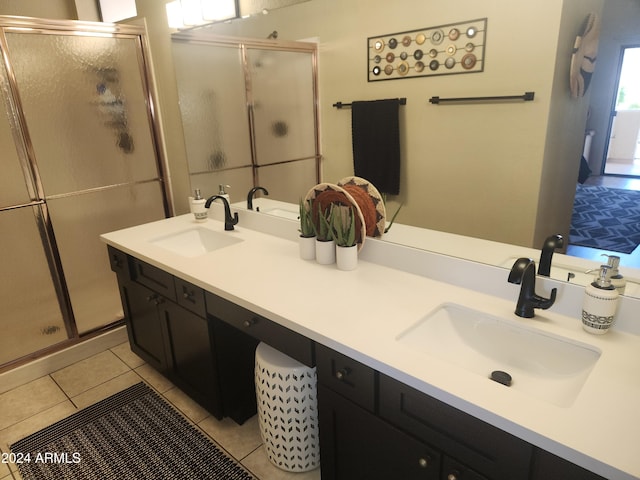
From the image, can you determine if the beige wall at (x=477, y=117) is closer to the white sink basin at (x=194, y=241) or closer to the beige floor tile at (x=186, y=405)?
the white sink basin at (x=194, y=241)

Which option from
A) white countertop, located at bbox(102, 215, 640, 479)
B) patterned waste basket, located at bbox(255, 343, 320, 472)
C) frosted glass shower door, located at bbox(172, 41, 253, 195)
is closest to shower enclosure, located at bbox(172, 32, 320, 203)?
frosted glass shower door, located at bbox(172, 41, 253, 195)

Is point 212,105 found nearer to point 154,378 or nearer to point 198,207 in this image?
point 198,207

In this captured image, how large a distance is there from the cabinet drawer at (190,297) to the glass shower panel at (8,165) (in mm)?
1165

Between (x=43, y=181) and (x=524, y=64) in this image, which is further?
(x=43, y=181)

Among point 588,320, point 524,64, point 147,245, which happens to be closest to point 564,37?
point 524,64

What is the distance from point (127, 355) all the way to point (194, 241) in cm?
95

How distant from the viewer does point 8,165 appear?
2.25 m

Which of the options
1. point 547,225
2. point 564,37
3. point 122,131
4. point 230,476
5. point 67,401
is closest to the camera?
point 564,37

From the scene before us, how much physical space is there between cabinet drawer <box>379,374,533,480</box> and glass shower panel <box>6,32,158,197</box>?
7.37 ft

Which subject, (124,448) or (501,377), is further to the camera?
(124,448)

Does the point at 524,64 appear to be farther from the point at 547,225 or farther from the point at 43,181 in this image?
the point at 43,181

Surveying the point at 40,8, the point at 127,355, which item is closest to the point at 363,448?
the point at 127,355

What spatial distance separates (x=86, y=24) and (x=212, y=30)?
0.76m

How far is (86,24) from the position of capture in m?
2.36
